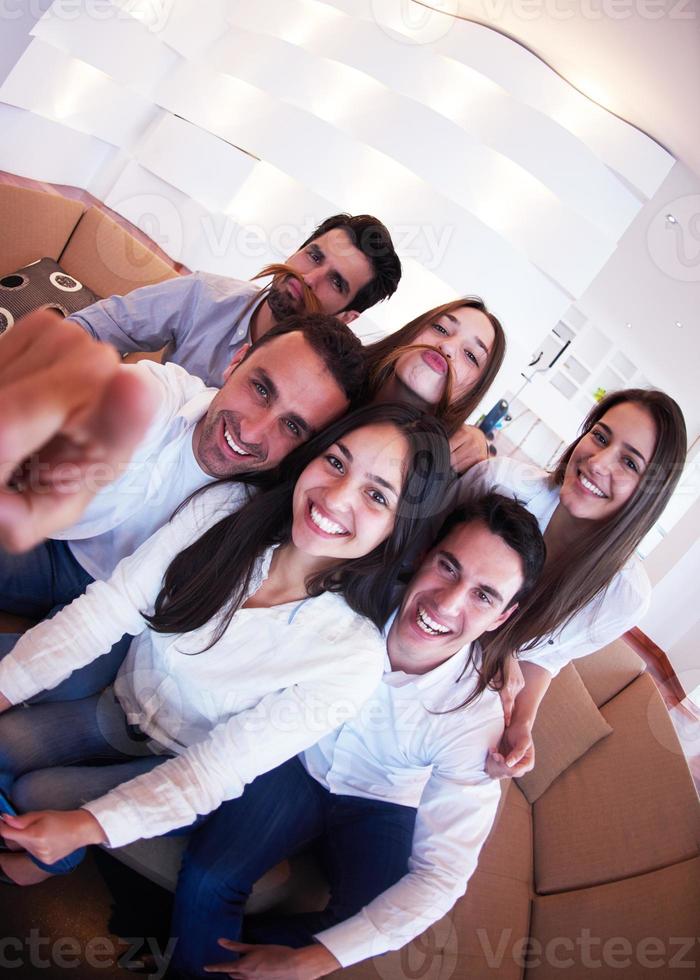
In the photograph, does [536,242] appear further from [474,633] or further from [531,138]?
[474,633]

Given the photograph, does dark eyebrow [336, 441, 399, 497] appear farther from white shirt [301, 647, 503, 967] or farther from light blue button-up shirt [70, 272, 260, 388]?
light blue button-up shirt [70, 272, 260, 388]

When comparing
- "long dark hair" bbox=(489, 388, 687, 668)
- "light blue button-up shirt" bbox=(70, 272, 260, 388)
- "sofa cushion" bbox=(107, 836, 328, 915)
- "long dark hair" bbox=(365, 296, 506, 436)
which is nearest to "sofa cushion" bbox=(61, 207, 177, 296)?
"light blue button-up shirt" bbox=(70, 272, 260, 388)

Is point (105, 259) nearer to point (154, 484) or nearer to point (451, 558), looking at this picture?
point (154, 484)

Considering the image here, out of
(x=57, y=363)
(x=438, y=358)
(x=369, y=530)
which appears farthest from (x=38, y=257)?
(x=57, y=363)

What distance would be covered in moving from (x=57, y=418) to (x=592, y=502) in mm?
1423

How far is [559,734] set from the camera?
7.31 ft

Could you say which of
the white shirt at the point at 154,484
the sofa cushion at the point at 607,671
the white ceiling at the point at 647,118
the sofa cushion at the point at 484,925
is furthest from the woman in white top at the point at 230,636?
the white ceiling at the point at 647,118

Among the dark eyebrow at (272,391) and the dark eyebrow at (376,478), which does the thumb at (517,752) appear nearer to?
the dark eyebrow at (376,478)

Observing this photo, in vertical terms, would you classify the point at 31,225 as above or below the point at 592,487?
below

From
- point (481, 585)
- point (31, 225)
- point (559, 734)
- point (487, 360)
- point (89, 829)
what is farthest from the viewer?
point (31, 225)

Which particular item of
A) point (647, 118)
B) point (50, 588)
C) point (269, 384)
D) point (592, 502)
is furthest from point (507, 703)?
point (647, 118)

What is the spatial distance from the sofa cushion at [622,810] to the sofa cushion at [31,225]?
246 cm

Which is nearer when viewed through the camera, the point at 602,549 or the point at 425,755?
the point at 425,755

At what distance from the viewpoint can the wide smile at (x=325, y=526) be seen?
133 centimetres
